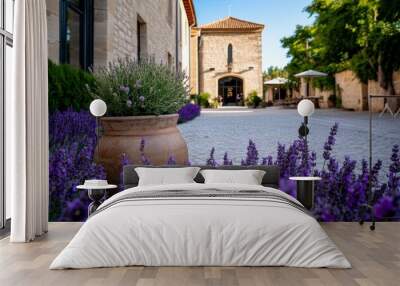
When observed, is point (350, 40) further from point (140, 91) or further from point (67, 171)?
point (67, 171)

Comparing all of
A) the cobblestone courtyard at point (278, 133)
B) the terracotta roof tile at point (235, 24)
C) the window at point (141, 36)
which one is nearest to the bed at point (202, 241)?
the cobblestone courtyard at point (278, 133)

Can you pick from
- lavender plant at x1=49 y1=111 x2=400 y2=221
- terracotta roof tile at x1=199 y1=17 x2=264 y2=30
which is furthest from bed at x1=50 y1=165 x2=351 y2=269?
terracotta roof tile at x1=199 y1=17 x2=264 y2=30

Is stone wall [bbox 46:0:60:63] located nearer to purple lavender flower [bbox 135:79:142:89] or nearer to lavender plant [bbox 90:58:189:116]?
lavender plant [bbox 90:58:189:116]

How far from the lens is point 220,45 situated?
6211mm

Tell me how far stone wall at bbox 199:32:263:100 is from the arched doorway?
0.07 metres

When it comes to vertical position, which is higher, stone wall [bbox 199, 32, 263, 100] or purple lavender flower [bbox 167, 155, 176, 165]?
stone wall [bbox 199, 32, 263, 100]

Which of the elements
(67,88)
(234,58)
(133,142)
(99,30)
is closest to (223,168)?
(133,142)

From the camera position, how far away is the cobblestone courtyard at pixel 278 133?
5.63m

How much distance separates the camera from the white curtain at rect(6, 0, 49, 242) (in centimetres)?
337

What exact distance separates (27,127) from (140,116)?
1.16 metres

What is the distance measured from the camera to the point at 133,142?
4.37 metres

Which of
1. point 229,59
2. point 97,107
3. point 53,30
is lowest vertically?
point 97,107

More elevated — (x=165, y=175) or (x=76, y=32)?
(x=76, y=32)

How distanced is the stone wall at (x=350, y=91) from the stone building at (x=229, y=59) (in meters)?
1.17
